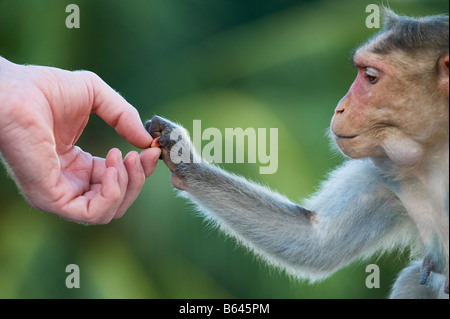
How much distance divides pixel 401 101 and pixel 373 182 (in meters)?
0.42

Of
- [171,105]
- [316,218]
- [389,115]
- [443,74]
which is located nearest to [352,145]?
[389,115]

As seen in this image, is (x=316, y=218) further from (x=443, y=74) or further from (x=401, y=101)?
(x=443, y=74)

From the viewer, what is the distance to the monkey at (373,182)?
2.00m

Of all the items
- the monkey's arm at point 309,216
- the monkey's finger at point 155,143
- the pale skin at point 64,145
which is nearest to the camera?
the pale skin at point 64,145

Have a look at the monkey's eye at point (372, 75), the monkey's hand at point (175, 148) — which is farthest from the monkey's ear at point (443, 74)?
the monkey's hand at point (175, 148)

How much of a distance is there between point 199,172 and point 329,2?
2.47 meters

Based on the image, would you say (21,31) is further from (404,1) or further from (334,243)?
(334,243)

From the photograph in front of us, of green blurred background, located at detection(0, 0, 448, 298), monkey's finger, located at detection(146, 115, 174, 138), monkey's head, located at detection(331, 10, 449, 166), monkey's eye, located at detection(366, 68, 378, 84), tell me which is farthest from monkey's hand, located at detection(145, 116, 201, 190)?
green blurred background, located at detection(0, 0, 448, 298)

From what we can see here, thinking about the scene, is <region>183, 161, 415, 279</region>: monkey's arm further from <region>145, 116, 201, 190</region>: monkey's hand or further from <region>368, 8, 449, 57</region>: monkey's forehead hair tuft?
<region>368, 8, 449, 57</region>: monkey's forehead hair tuft

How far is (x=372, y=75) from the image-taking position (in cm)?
203

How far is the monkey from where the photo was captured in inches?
78.8

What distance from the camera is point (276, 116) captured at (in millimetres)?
4375

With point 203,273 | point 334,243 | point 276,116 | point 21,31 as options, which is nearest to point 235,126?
point 276,116

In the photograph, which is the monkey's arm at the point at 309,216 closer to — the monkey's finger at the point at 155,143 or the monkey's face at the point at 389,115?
the monkey's finger at the point at 155,143
